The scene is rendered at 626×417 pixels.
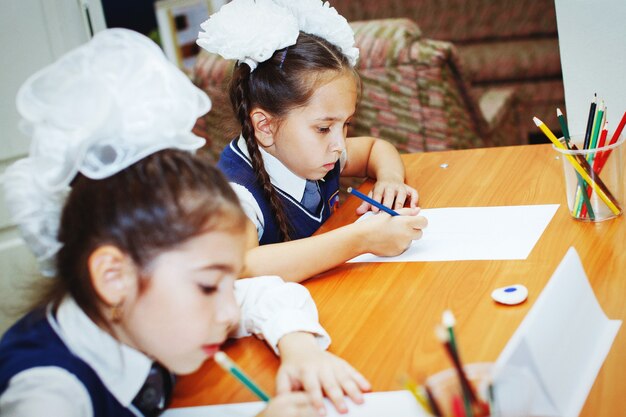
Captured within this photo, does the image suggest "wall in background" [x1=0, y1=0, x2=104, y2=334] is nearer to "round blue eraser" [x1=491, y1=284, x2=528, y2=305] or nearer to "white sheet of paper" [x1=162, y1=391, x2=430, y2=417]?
"white sheet of paper" [x1=162, y1=391, x2=430, y2=417]

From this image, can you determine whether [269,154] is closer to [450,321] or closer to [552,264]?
[552,264]

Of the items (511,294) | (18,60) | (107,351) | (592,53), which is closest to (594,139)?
(511,294)

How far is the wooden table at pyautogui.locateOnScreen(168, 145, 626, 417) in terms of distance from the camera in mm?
919

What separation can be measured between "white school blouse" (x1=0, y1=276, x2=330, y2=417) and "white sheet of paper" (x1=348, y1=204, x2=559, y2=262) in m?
0.23

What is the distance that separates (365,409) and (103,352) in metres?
0.30

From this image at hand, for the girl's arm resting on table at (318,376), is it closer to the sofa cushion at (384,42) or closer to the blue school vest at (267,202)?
the blue school vest at (267,202)

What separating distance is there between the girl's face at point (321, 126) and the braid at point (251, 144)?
0.19ft

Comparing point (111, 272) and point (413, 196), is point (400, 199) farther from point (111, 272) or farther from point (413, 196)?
point (111, 272)

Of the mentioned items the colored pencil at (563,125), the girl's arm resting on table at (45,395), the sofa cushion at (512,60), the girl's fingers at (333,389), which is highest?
the colored pencil at (563,125)

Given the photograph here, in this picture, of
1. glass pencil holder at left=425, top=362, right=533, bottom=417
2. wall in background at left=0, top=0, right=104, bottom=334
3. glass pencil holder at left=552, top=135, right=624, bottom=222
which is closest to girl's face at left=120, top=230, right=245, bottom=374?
glass pencil holder at left=425, top=362, right=533, bottom=417

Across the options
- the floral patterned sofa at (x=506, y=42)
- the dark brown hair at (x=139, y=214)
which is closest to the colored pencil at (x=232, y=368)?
the dark brown hair at (x=139, y=214)

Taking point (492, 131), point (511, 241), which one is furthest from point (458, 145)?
point (511, 241)

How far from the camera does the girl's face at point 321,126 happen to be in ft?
5.02

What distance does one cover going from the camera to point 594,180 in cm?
122
